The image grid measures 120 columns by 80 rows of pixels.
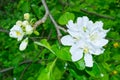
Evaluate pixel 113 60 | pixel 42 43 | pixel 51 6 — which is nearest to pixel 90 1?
pixel 51 6

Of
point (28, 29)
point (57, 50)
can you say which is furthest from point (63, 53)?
point (28, 29)

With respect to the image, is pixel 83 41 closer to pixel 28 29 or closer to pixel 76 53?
pixel 76 53

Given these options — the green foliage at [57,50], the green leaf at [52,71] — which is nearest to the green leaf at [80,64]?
the green foliage at [57,50]

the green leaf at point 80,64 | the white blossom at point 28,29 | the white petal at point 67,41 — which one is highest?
the white blossom at point 28,29

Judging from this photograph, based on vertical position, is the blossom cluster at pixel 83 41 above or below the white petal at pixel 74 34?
below

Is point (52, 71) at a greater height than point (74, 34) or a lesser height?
lesser

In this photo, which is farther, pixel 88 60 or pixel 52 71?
pixel 52 71

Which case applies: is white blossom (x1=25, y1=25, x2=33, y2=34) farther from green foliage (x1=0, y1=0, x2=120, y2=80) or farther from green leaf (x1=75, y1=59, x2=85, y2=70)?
green leaf (x1=75, y1=59, x2=85, y2=70)

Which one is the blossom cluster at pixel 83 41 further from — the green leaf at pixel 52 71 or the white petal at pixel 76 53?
the green leaf at pixel 52 71
